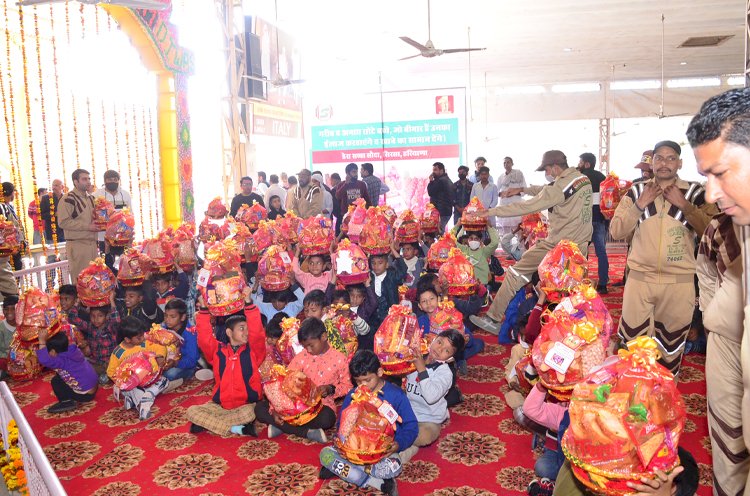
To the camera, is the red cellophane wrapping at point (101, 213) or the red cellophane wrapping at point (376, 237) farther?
the red cellophane wrapping at point (101, 213)

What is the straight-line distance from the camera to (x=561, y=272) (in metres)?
4.43

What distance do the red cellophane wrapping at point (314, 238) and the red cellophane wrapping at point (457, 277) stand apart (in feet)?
4.34

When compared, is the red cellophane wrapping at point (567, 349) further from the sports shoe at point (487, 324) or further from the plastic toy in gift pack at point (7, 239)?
the plastic toy in gift pack at point (7, 239)

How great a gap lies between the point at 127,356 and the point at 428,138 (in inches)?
358

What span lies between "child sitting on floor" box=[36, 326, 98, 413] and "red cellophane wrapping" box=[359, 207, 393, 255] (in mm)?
2813

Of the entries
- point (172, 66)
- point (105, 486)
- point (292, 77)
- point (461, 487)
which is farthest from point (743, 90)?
point (292, 77)

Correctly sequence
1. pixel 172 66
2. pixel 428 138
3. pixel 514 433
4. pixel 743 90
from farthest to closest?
1. pixel 428 138
2. pixel 172 66
3. pixel 514 433
4. pixel 743 90

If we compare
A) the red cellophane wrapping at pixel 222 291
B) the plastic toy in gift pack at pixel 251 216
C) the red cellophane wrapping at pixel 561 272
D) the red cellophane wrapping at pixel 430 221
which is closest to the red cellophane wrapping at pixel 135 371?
the red cellophane wrapping at pixel 222 291

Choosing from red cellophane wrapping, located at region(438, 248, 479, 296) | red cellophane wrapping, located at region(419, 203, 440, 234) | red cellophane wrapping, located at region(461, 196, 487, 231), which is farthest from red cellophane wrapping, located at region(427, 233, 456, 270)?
red cellophane wrapping, located at region(419, 203, 440, 234)

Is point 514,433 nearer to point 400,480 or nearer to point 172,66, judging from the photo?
point 400,480

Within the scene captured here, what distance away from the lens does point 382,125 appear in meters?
13.0

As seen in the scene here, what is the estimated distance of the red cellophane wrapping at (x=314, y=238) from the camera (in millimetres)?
6227

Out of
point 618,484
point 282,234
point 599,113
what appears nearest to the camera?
point 618,484

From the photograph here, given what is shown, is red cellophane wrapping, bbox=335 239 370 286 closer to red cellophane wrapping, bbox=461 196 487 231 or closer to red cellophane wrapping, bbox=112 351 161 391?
red cellophane wrapping, bbox=461 196 487 231
